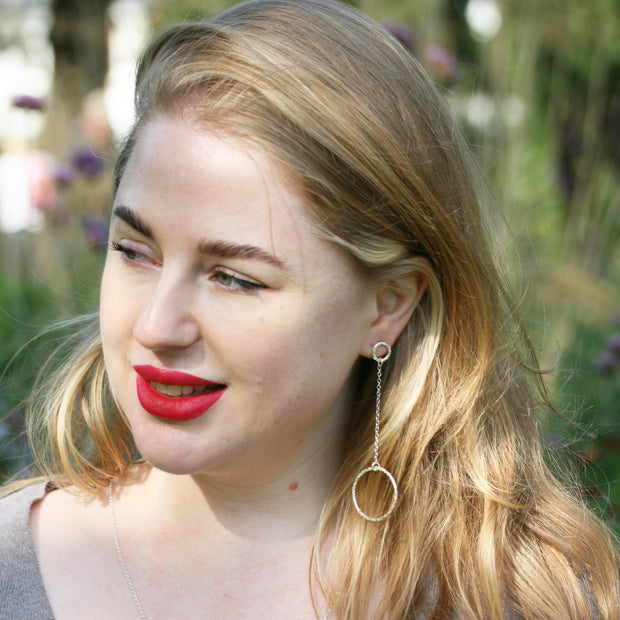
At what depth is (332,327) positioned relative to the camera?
1.55 metres

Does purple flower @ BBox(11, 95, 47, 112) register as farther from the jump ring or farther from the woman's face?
the jump ring

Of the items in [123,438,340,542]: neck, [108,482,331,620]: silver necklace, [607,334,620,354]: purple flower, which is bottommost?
[607,334,620,354]: purple flower

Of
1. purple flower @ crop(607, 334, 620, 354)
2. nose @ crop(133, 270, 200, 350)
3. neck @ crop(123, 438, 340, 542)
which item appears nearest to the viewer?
nose @ crop(133, 270, 200, 350)

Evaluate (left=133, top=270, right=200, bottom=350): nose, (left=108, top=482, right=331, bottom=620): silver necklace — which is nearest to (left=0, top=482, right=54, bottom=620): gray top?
(left=108, top=482, right=331, bottom=620): silver necklace

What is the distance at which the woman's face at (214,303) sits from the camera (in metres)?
1.45

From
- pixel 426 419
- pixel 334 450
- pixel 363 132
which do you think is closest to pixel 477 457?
pixel 426 419

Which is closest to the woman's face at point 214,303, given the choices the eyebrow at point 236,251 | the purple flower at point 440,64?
the eyebrow at point 236,251

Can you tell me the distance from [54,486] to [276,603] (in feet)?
1.89

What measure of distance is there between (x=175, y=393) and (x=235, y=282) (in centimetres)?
23

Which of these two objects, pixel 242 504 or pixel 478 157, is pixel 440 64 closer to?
pixel 478 157

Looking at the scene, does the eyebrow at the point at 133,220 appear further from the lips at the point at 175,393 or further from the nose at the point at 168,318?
the lips at the point at 175,393

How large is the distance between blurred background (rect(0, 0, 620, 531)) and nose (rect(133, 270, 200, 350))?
1147mm

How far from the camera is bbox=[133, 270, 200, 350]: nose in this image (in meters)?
1.41

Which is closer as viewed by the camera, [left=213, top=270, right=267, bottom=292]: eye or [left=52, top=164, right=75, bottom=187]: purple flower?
[left=213, top=270, right=267, bottom=292]: eye
